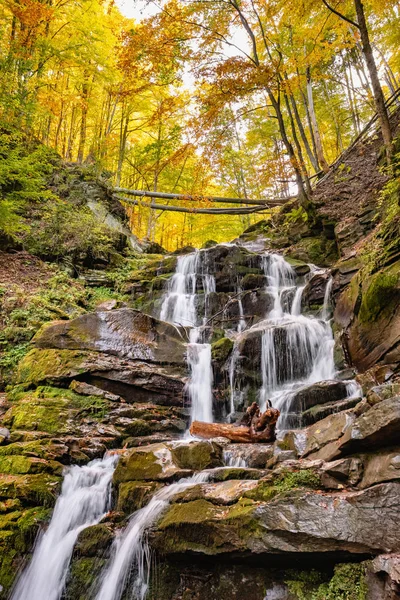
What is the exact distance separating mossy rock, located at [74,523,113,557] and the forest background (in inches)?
312

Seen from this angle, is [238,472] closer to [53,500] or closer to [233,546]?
[233,546]

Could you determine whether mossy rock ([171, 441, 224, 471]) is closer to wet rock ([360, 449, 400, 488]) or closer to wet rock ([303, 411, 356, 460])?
wet rock ([303, 411, 356, 460])

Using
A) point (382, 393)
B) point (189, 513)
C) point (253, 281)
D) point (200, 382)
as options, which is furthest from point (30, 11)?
point (189, 513)

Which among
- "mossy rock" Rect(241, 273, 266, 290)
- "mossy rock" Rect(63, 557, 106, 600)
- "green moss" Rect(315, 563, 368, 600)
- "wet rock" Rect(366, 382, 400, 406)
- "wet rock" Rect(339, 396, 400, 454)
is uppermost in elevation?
"mossy rock" Rect(241, 273, 266, 290)

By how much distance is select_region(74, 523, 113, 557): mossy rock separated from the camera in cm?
434

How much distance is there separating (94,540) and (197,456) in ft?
5.41

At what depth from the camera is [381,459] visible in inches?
135

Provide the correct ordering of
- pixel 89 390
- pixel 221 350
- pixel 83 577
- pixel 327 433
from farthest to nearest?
1. pixel 221 350
2. pixel 89 390
3. pixel 327 433
4. pixel 83 577

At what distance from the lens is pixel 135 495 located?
4.74 metres

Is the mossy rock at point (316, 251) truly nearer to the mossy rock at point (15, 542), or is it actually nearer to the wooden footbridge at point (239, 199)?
the wooden footbridge at point (239, 199)

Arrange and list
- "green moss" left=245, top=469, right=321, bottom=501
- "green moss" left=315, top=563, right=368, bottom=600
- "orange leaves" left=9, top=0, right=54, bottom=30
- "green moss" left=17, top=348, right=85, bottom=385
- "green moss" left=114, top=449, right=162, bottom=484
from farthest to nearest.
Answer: "orange leaves" left=9, top=0, right=54, bottom=30
"green moss" left=17, top=348, right=85, bottom=385
"green moss" left=114, top=449, right=162, bottom=484
"green moss" left=245, top=469, right=321, bottom=501
"green moss" left=315, top=563, right=368, bottom=600

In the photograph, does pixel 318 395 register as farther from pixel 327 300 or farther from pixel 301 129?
pixel 301 129

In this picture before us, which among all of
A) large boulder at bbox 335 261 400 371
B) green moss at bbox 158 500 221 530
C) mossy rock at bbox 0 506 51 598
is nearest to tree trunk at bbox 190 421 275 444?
green moss at bbox 158 500 221 530

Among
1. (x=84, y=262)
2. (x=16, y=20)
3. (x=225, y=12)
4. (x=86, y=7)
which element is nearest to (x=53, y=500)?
(x=84, y=262)
